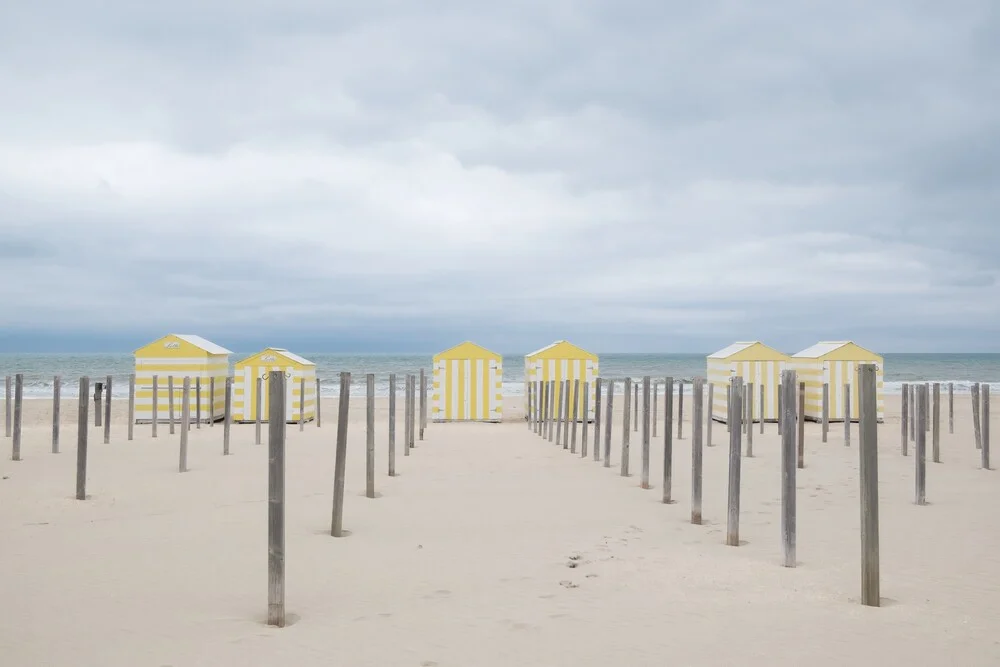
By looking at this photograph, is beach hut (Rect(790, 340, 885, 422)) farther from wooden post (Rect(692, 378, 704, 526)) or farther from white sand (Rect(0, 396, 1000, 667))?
wooden post (Rect(692, 378, 704, 526))

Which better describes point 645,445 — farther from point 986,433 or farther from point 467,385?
point 467,385

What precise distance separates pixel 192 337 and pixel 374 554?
16.8m

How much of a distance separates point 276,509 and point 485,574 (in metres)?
1.91

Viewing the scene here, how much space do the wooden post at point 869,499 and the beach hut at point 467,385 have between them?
1610cm

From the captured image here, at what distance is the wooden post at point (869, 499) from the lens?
17.7 ft

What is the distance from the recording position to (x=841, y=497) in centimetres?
1018

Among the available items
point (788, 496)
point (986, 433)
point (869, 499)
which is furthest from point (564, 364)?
point (869, 499)

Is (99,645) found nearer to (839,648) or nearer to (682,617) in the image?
(682,617)

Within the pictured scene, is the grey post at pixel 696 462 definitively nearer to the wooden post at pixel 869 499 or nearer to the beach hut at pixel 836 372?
the wooden post at pixel 869 499

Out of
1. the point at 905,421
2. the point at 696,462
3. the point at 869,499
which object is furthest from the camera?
the point at 905,421

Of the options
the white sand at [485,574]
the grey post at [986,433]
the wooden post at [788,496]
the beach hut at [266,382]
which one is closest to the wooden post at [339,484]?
the white sand at [485,574]

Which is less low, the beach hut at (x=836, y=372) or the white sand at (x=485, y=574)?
the beach hut at (x=836, y=372)

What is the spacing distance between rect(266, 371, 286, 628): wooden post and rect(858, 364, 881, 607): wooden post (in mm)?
4098

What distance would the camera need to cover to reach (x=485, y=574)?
6191 mm
